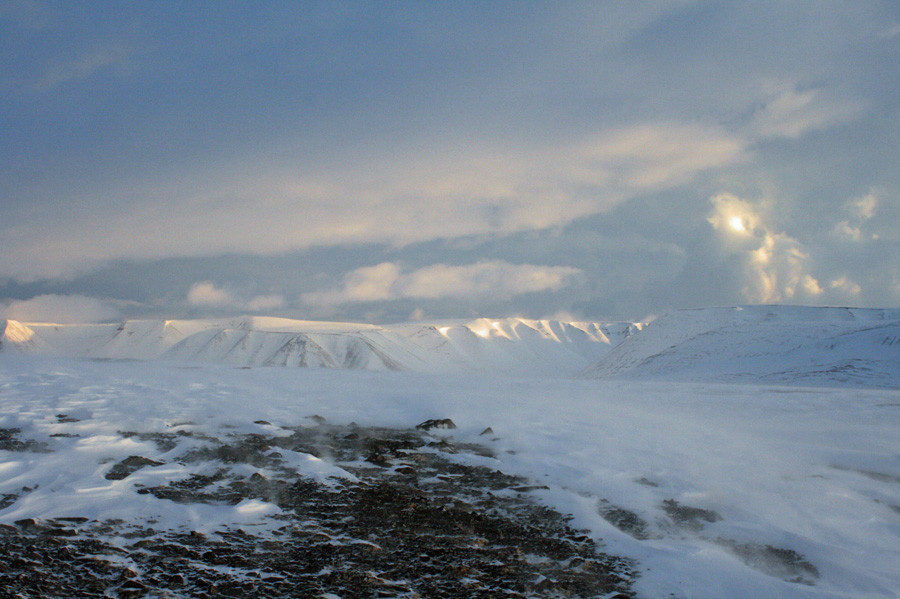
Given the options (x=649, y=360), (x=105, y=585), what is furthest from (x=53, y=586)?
(x=649, y=360)

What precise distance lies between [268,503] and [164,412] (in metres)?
6.93

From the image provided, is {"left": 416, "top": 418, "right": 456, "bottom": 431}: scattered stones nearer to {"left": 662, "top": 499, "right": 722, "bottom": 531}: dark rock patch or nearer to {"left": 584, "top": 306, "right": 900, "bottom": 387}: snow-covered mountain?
{"left": 662, "top": 499, "right": 722, "bottom": 531}: dark rock patch

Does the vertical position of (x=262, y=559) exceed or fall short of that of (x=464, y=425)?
it falls short

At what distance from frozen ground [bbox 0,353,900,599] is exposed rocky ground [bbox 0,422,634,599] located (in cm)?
31

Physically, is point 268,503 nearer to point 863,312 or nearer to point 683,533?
point 683,533

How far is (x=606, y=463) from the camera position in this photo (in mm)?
10898

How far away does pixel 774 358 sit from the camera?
55.7 m

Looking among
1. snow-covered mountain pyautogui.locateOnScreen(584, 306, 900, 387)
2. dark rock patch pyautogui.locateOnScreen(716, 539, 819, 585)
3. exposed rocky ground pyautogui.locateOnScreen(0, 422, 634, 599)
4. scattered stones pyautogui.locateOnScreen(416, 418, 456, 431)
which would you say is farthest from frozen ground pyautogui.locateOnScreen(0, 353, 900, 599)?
snow-covered mountain pyautogui.locateOnScreen(584, 306, 900, 387)

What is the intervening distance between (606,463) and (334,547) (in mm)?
5803

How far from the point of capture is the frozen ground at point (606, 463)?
703 centimetres

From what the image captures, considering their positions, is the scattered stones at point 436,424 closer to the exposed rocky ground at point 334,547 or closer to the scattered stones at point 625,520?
the exposed rocky ground at point 334,547

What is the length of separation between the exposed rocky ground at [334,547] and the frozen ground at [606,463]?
308 mm

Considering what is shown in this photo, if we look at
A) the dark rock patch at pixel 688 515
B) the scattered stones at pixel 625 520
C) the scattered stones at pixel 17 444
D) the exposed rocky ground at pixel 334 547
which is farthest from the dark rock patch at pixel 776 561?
the scattered stones at pixel 17 444

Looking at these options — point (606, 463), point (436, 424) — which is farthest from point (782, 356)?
point (606, 463)
